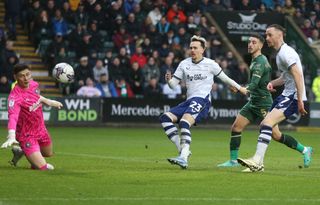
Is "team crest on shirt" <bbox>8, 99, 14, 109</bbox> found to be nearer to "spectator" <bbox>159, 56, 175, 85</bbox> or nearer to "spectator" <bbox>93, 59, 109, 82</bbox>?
"spectator" <bbox>93, 59, 109, 82</bbox>

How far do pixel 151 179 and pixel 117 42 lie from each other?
19514mm

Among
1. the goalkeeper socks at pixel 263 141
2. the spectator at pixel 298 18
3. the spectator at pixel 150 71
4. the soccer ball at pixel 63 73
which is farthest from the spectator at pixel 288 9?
the goalkeeper socks at pixel 263 141

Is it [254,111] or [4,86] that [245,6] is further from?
[254,111]

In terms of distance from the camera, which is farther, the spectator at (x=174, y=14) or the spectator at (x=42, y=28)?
the spectator at (x=174, y=14)

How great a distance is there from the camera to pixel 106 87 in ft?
100

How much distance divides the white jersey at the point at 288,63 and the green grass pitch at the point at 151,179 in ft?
4.36

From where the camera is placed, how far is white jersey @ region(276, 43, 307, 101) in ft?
47.6

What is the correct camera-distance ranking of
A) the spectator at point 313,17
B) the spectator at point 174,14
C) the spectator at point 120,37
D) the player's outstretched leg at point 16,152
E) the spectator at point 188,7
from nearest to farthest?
the player's outstretched leg at point 16,152
the spectator at point 120,37
the spectator at point 174,14
the spectator at point 188,7
the spectator at point 313,17

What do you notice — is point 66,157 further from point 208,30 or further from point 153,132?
point 208,30

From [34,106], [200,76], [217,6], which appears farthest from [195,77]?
[217,6]

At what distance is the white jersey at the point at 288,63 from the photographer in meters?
14.5

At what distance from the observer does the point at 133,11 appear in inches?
1324

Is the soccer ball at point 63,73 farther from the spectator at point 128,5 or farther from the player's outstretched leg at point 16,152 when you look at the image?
the spectator at point 128,5

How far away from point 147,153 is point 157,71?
40.5 feet
